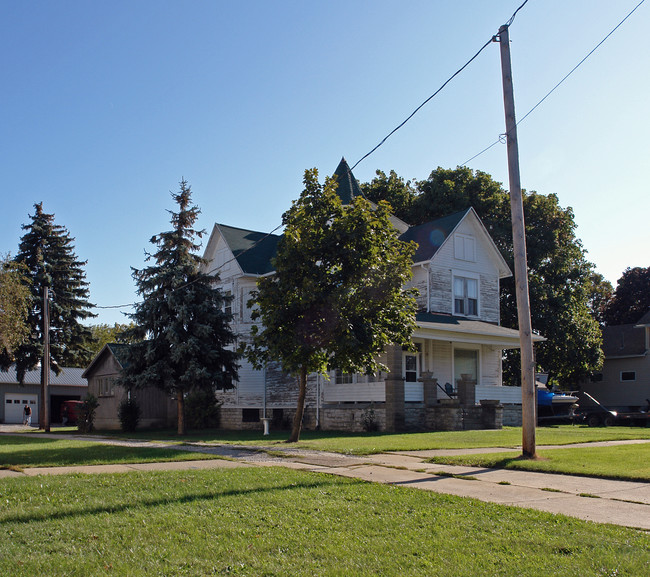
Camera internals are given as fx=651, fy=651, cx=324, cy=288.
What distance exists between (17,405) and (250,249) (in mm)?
26811

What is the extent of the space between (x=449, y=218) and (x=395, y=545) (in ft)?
83.3

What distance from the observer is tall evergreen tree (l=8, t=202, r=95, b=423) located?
3969 cm

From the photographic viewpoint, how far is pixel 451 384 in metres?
27.0

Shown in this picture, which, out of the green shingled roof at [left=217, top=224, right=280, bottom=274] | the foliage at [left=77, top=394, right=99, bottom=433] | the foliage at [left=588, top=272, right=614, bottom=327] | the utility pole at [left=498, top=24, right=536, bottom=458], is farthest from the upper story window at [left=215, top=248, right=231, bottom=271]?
the foliage at [left=588, top=272, right=614, bottom=327]

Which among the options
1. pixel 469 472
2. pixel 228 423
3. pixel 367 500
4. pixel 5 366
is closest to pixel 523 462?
pixel 469 472

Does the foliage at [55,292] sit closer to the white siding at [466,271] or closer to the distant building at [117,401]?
the distant building at [117,401]

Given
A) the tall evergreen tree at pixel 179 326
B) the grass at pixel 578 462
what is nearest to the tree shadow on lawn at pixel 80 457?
the grass at pixel 578 462

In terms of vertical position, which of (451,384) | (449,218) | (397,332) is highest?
(449,218)

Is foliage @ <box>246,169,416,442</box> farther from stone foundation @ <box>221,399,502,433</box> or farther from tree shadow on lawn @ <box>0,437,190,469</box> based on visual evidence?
stone foundation @ <box>221,399,502,433</box>

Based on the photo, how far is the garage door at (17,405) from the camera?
46094 mm

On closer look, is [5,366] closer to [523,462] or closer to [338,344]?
[338,344]

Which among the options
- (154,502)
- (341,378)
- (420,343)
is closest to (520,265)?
(154,502)

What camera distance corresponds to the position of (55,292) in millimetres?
42438

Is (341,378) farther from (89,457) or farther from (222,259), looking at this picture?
(89,457)
